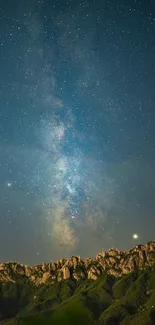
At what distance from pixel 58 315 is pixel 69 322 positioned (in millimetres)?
917

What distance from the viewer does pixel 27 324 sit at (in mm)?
12234

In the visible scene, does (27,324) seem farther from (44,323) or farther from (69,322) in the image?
(69,322)

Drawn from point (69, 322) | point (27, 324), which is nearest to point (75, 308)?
point (69, 322)

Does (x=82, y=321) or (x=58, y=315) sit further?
(x=58, y=315)

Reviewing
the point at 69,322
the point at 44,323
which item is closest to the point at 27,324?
the point at 44,323

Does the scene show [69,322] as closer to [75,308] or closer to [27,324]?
[75,308]

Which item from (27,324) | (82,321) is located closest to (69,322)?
(82,321)

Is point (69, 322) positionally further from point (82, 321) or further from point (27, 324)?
point (27, 324)

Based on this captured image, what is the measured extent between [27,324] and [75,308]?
180 cm

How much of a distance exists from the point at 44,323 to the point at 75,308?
48.5 inches

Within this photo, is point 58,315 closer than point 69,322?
No

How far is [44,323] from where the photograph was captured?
12531 millimetres

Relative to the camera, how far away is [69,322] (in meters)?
12.8

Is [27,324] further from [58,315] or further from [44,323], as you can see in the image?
[58,315]
